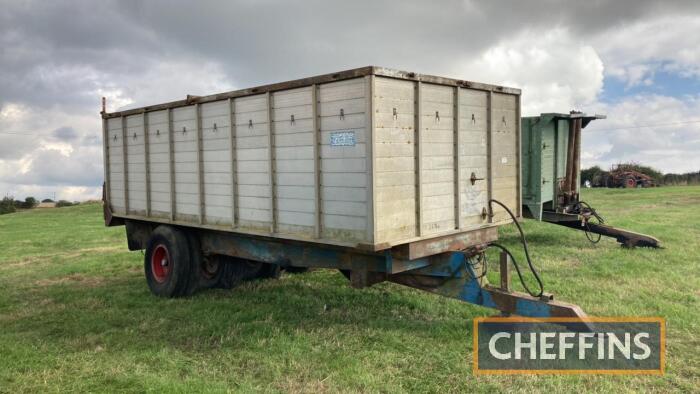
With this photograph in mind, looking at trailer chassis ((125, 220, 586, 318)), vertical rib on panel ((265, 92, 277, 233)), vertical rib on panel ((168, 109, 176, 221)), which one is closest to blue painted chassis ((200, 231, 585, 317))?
trailer chassis ((125, 220, 586, 318))

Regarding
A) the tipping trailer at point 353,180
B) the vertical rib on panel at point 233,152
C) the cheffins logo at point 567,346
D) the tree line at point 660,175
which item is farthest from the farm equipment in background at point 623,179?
the vertical rib on panel at point 233,152

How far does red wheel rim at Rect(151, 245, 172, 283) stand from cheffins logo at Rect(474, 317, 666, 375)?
4.48 meters

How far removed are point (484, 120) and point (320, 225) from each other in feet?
7.25

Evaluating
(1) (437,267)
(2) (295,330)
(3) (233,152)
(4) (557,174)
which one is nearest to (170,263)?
(3) (233,152)

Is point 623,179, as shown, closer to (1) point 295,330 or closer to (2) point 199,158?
(2) point 199,158

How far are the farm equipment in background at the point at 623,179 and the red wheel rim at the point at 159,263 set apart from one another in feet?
104

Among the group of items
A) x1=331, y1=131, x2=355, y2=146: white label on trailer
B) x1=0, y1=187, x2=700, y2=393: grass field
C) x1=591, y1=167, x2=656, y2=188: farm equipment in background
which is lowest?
x1=0, y1=187, x2=700, y2=393: grass field

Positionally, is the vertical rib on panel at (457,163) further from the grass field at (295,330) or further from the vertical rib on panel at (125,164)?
the vertical rib on panel at (125,164)

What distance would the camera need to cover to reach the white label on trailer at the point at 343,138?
187 inches

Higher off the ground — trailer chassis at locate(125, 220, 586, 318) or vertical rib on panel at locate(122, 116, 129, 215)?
vertical rib on panel at locate(122, 116, 129, 215)

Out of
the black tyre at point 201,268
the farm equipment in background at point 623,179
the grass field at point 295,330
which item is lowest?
the grass field at point 295,330

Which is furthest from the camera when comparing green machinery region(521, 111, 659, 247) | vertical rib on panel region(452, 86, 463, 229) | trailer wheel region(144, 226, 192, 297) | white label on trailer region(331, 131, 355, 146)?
green machinery region(521, 111, 659, 247)

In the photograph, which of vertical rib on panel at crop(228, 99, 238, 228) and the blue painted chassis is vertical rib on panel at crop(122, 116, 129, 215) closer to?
vertical rib on panel at crop(228, 99, 238, 228)

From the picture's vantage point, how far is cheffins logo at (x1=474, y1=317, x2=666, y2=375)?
15.2ft
